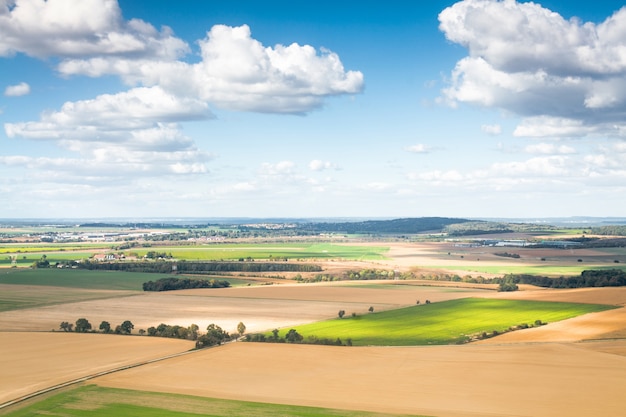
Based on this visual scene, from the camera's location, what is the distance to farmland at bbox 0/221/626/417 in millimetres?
41719

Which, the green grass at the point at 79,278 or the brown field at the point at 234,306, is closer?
the brown field at the point at 234,306

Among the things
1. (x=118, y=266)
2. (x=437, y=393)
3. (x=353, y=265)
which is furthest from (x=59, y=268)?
(x=437, y=393)

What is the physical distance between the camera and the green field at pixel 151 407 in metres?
39.8

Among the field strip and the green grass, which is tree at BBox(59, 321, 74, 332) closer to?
the field strip

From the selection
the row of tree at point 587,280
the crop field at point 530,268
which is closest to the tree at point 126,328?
the row of tree at point 587,280

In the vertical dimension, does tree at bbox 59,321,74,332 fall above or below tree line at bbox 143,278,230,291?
below

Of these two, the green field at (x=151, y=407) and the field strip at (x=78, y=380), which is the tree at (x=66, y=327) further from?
the green field at (x=151, y=407)

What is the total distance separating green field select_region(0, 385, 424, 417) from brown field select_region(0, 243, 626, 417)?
1463 mm

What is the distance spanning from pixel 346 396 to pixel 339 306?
4716cm

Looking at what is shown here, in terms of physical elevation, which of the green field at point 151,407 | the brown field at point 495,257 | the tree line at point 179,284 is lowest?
the green field at point 151,407

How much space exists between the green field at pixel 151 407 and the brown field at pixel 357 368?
4.80ft

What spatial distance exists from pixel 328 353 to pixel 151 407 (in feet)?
63.0

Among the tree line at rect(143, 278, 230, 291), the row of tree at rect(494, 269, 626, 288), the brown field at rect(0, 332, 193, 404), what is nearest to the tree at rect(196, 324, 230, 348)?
the brown field at rect(0, 332, 193, 404)

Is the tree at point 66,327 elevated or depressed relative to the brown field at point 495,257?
depressed
